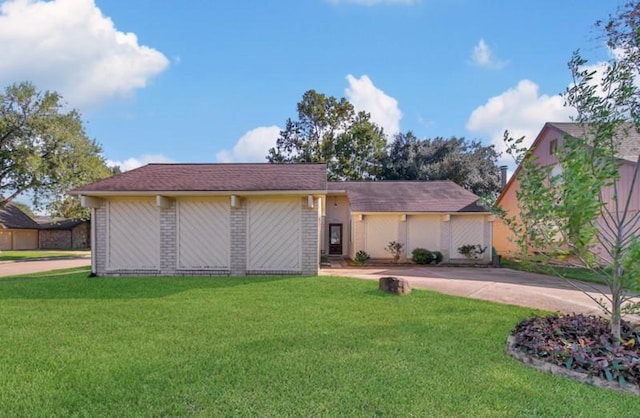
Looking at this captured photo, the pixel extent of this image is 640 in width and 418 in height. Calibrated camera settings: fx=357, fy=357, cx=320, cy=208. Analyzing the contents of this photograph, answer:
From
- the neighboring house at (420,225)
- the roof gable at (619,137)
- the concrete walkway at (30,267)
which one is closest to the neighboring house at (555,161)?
the roof gable at (619,137)

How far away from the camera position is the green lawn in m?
3.04

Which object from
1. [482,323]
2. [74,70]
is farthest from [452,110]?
[74,70]

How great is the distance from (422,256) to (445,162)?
50.2 feet

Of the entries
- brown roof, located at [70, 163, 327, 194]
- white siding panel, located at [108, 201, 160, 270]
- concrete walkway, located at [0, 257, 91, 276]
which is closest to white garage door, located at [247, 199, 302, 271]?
brown roof, located at [70, 163, 327, 194]

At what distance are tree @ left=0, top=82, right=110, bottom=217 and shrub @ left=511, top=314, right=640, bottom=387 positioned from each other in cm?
2800

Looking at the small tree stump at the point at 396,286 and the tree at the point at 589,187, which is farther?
the small tree stump at the point at 396,286

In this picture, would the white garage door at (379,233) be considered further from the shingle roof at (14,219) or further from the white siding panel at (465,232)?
the shingle roof at (14,219)

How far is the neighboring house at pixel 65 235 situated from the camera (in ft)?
127

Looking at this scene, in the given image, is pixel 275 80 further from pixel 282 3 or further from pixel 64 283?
pixel 64 283

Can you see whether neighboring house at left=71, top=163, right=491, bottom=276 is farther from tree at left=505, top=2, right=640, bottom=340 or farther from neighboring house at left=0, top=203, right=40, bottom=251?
neighboring house at left=0, top=203, right=40, bottom=251

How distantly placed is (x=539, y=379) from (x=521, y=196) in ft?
6.87

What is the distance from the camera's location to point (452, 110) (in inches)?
599

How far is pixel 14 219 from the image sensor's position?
3534cm

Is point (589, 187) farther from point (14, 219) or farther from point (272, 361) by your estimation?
point (14, 219)
